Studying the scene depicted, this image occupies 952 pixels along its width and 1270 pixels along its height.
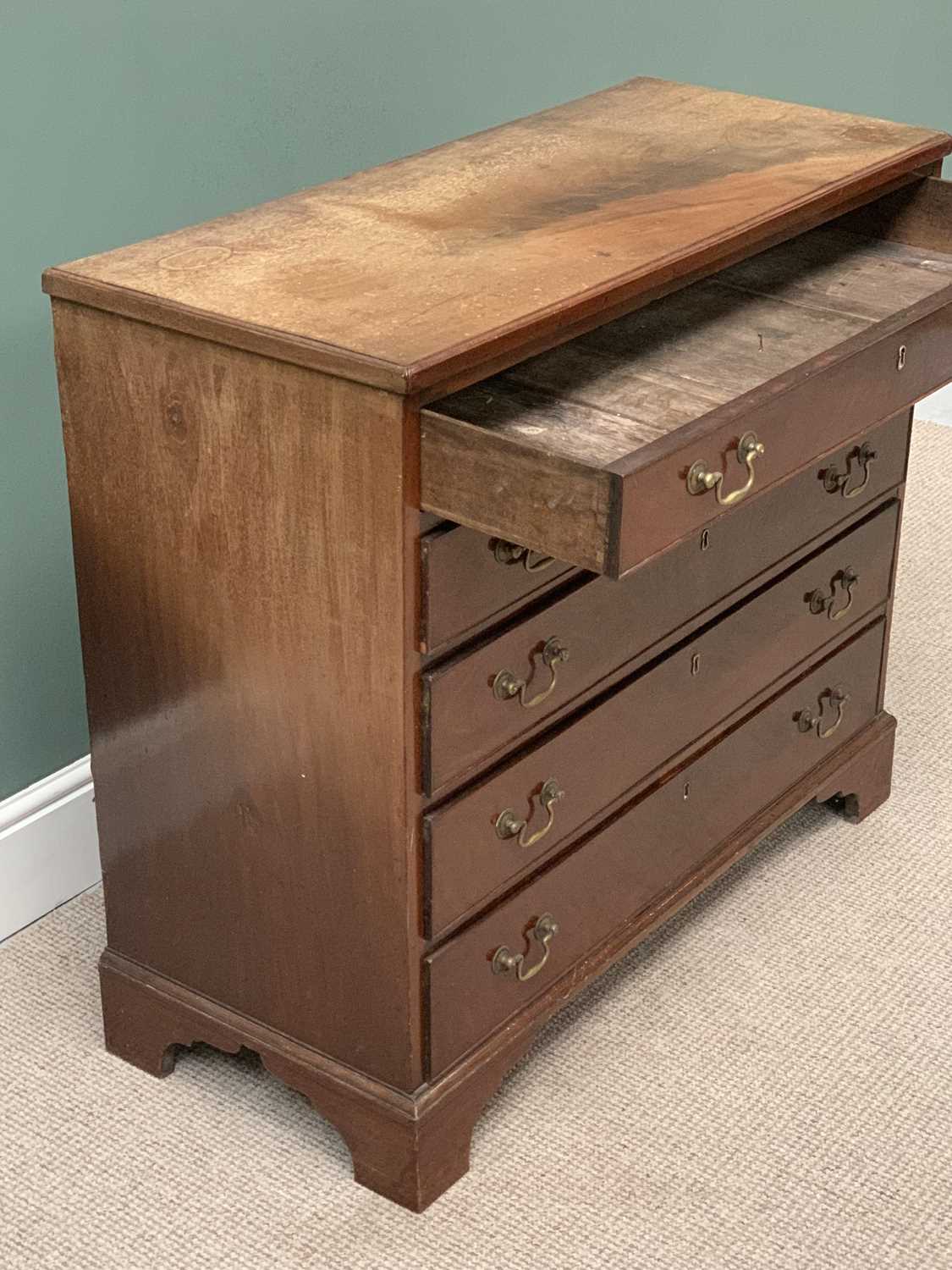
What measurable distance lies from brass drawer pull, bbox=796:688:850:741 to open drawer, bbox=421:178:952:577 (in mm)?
567

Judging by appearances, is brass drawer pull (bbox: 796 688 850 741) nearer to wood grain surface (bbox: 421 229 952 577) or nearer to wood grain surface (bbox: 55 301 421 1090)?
wood grain surface (bbox: 421 229 952 577)

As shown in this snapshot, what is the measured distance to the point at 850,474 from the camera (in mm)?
2270

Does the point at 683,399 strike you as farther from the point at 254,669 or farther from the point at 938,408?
the point at 938,408

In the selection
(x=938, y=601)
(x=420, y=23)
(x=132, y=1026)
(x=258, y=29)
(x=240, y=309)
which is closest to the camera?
(x=240, y=309)

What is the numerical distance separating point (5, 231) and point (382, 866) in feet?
2.81

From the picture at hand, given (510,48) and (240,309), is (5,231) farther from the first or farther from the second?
(510,48)

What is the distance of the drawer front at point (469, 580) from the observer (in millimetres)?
1685

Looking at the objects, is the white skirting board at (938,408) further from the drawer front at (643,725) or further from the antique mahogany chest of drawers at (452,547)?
the antique mahogany chest of drawers at (452,547)

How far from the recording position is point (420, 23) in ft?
8.35

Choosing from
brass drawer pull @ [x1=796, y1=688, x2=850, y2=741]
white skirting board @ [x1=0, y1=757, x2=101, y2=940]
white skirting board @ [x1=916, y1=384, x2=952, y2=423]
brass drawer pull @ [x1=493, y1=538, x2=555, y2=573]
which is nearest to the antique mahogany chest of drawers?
brass drawer pull @ [x1=493, y1=538, x2=555, y2=573]

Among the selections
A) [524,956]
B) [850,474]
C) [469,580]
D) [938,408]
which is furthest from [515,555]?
[938,408]

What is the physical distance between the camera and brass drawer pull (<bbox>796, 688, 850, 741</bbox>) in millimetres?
2404

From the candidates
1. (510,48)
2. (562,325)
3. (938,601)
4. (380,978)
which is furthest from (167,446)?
(938,601)

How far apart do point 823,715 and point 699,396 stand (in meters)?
0.81
